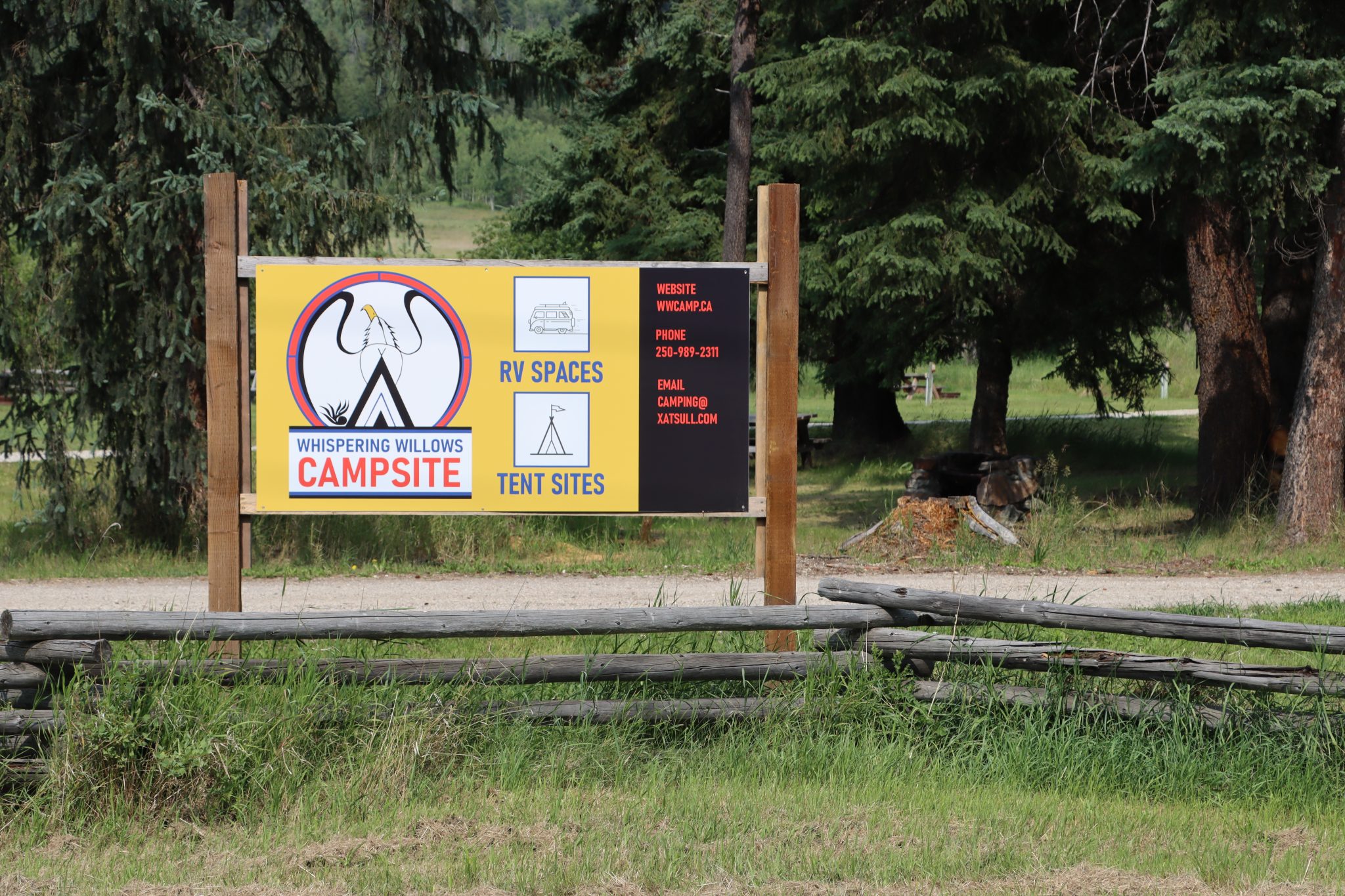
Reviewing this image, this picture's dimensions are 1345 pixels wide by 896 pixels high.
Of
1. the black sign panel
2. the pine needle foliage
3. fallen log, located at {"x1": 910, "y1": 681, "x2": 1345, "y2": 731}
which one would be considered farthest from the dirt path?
the pine needle foliage

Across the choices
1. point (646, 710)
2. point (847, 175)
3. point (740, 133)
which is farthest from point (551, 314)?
point (740, 133)

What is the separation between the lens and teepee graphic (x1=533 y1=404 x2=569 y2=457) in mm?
6805

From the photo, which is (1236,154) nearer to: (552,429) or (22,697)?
(552,429)

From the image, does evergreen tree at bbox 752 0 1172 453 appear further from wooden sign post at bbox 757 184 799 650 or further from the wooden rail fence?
the wooden rail fence

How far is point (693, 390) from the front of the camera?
691 cm

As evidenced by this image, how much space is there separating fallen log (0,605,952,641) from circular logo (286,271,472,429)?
1356 millimetres

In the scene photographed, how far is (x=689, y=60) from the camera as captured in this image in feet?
74.3

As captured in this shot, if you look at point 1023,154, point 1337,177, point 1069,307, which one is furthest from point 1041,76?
point 1069,307

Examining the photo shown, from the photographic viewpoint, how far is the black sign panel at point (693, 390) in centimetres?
686

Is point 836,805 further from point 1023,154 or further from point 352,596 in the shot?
point 1023,154

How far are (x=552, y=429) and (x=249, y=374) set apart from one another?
1641mm

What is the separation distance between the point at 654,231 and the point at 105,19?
40.2 ft

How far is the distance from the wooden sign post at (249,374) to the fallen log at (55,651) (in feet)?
3.93

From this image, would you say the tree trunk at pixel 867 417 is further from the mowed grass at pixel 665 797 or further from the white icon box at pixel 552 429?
the mowed grass at pixel 665 797
